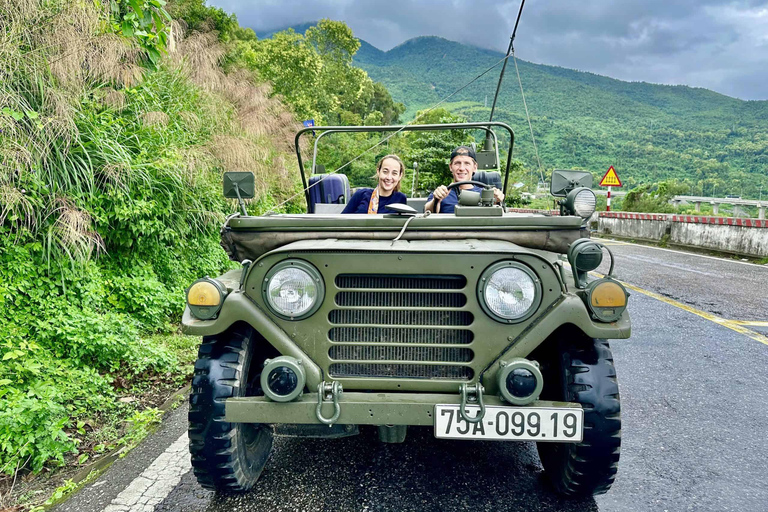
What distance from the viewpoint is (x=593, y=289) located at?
7.46ft

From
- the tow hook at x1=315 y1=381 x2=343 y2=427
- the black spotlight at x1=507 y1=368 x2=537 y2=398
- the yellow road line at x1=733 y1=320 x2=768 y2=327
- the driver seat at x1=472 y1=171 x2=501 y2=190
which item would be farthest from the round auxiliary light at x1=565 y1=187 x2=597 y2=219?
the yellow road line at x1=733 y1=320 x2=768 y2=327

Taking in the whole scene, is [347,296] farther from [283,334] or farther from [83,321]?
[83,321]

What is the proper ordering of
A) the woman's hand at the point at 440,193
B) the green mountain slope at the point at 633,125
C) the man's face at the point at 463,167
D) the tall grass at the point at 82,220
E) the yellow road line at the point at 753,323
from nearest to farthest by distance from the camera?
the tall grass at the point at 82,220, the woman's hand at the point at 440,193, the man's face at the point at 463,167, the yellow road line at the point at 753,323, the green mountain slope at the point at 633,125

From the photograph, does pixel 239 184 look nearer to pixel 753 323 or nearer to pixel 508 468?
pixel 508 468

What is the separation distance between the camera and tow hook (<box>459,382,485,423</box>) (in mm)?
2125

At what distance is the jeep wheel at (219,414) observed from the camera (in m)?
2.35

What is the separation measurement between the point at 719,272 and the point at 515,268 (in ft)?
30.8

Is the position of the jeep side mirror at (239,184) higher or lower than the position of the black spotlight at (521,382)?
higher

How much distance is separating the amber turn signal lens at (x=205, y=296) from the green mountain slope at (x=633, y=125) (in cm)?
255

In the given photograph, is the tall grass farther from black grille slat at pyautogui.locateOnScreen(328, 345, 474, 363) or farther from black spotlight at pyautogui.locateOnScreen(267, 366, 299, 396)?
black grille slat at pyautogui.locateOnScreen(328, 345, 474, 363)

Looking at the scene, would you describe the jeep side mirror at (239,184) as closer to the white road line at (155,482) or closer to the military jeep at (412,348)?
the military jeep at (412,348)

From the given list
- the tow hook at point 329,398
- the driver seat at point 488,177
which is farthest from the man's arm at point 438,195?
the tow hook at point 329,398

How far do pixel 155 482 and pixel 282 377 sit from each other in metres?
1.04

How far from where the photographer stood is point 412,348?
234cm
